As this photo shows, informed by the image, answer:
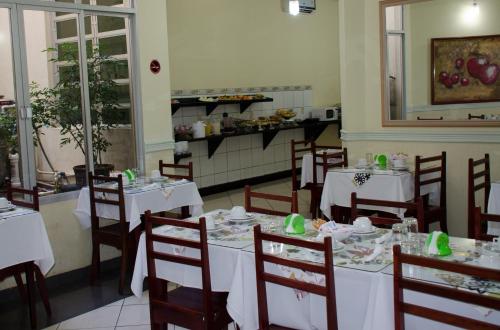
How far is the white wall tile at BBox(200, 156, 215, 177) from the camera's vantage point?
805 cm

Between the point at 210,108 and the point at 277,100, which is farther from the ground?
the point at 277,100

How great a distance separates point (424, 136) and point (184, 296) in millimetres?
3506

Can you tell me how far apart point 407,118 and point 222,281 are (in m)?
3.81

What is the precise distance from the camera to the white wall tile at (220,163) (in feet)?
27.1

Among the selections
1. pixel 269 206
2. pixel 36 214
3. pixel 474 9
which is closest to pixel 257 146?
pixel 269 206

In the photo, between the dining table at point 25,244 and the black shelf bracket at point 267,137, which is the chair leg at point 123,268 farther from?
the black shelf bracket at point 267,137

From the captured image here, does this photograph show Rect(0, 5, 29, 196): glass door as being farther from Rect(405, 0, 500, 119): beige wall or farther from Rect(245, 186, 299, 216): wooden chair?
Rect(405, 0, 500, 119): beige wall

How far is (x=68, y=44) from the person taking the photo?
15.9 feet

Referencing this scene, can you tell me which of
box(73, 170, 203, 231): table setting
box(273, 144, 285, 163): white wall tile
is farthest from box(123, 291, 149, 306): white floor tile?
box(273, 144, 285, 163): white wall tile

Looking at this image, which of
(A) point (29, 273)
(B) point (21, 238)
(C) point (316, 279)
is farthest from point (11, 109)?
(C) point (316, 279)

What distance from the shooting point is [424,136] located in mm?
5680

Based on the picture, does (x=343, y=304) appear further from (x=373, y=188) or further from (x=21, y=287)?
(x=21, y=287)

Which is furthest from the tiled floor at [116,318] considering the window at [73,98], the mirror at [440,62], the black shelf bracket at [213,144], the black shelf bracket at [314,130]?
the black shelf bracket at [314,130]

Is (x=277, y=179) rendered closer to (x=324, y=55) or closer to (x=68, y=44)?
(x=324, y=55)
